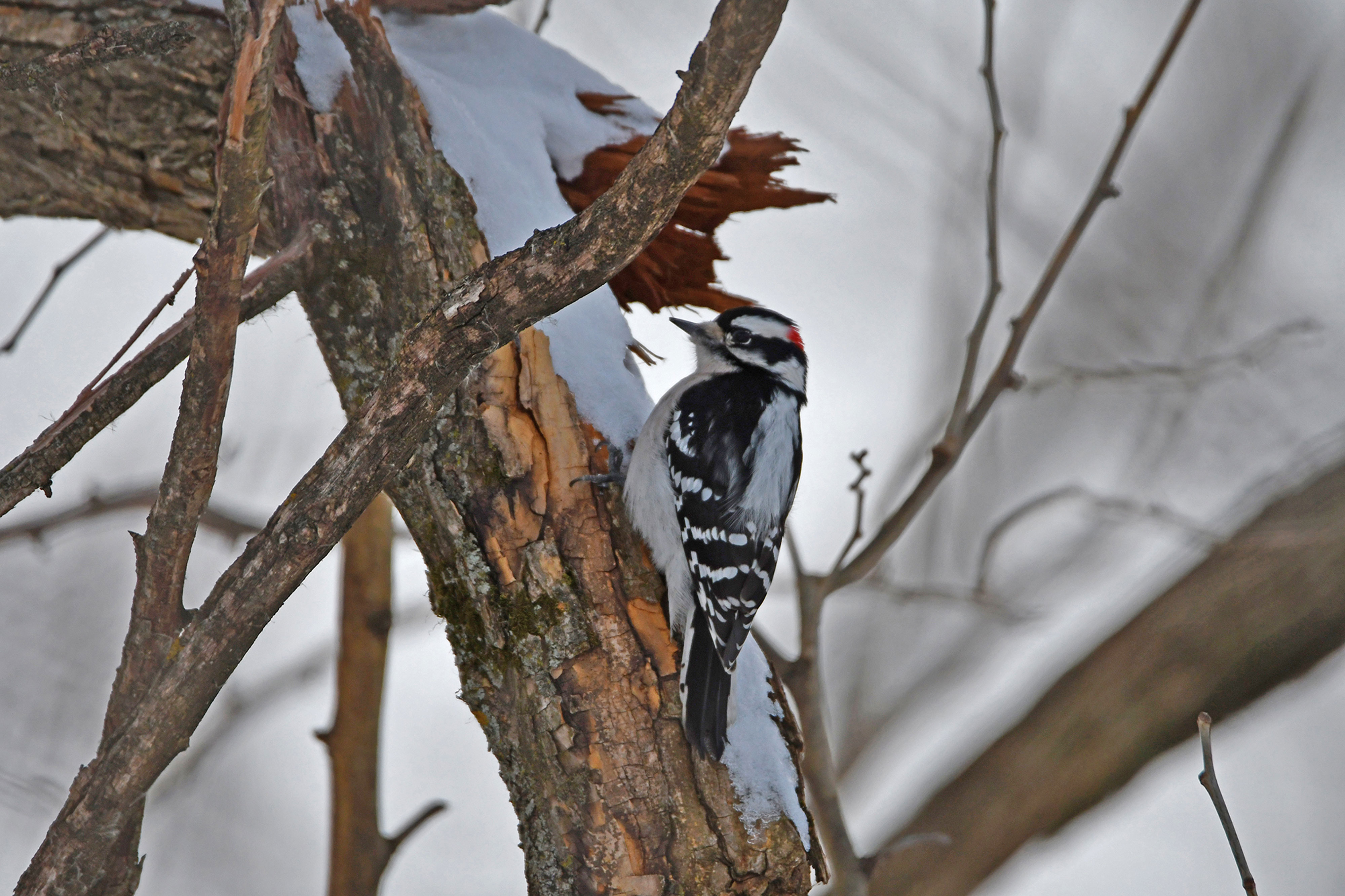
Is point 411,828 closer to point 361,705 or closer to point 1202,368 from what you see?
point 361,705

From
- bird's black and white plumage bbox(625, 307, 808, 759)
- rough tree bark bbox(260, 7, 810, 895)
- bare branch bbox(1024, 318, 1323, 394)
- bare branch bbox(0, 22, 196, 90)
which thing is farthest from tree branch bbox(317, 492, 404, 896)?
bare branch bbox(1024, 318, 1323, 394)

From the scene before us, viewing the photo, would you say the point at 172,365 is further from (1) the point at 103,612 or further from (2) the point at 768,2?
(1) the point at 103,612

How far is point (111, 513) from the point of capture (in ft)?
11.3

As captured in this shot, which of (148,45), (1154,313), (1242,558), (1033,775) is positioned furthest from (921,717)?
(148,45)

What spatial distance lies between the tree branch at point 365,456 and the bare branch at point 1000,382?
1499 millimetres

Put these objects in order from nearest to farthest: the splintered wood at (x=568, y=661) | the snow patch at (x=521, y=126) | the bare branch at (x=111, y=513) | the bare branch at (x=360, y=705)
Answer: the splintered wood at (x=568, y=661), the snow patch at (x=521, y=126), the bare branch at (x=360, y=705), the bare branch at (x=111, y=513)

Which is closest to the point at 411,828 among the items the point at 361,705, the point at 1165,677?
the point at 361,705

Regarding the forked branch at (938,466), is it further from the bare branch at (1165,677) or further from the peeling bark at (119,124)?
the peeling bark at (119,124)

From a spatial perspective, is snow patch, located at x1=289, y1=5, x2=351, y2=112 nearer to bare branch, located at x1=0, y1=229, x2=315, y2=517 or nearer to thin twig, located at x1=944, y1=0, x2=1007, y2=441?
bare branch, located at x1=0, y1=229, x2=315, y2=517

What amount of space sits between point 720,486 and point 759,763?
99 cm

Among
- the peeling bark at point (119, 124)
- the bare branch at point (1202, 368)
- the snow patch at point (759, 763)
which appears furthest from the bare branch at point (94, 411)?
the bare branch at point (1202, 368)

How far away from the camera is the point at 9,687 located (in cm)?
355

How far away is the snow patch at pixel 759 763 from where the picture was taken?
210 cm

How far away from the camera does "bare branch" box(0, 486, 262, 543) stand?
3.24 metres
